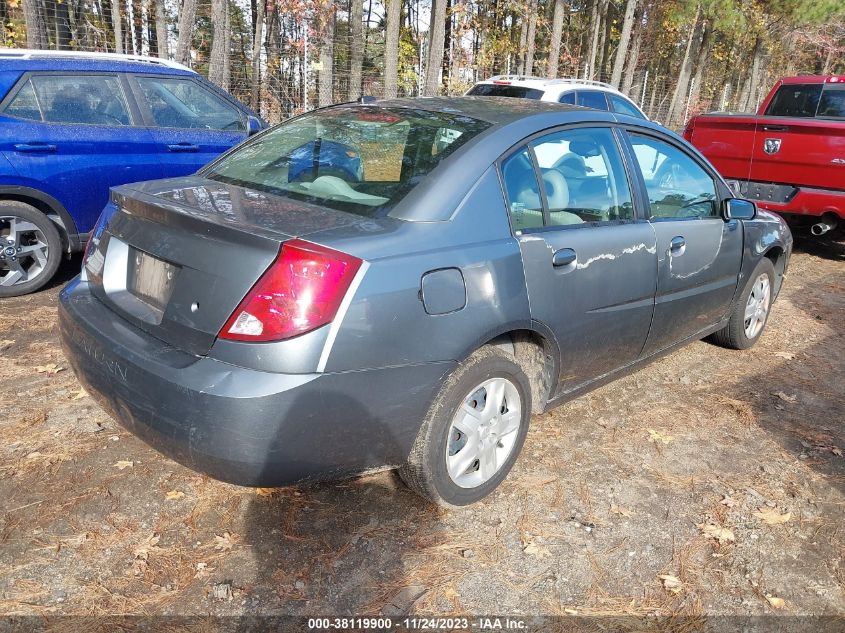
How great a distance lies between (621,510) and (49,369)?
3.35 metres

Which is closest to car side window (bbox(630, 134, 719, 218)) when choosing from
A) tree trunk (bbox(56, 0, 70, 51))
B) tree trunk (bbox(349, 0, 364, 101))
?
tree trunk (bbox(349, 0, 364, 101))

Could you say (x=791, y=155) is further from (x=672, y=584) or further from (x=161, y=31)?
(x=161, y=31)

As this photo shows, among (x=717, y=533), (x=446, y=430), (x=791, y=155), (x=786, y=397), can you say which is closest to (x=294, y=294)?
(x=446, y=430)

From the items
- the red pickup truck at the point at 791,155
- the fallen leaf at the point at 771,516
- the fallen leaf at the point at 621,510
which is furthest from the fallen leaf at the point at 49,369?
the red pickup truck at the point at 791,155

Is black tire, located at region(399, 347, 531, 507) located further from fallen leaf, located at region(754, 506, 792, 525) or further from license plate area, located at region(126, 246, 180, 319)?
fallen leaf, located at region(754, 506, 792, 525)

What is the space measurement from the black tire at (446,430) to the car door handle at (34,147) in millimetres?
4168

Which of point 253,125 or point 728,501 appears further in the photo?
point 253,125

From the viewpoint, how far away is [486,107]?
11.2ft

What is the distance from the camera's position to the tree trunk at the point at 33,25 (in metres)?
11.0

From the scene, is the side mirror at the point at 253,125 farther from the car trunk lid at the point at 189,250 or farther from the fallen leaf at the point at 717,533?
the fallen leaf at the point at 717,533

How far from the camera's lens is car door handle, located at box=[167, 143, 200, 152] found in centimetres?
591

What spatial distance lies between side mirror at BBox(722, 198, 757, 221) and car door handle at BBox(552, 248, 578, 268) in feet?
5.55

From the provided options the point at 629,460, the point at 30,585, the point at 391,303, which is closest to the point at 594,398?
the point at 629,460

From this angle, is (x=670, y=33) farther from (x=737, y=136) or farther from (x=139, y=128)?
(x=139, y=128)
